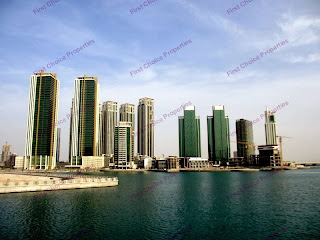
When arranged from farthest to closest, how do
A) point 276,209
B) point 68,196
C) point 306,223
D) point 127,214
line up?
1. point 68,196
2. point 276,209
3. point 127,214
4. point 306,223

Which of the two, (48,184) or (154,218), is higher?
(48,184)

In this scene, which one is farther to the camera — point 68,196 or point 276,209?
point 68,196

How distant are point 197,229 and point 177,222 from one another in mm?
4799

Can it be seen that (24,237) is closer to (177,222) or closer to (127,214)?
(127,214)

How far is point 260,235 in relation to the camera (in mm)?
35469

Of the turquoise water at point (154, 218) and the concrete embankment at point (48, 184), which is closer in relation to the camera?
the turquoise water at point (154, 218)

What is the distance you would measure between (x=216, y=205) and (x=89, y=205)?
1101 inches

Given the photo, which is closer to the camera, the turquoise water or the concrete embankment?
the turquoise water

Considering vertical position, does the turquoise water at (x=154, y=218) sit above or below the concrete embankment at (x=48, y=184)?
below

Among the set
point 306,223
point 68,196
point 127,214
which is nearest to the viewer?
point 306,223

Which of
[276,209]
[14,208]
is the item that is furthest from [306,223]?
[14,208]

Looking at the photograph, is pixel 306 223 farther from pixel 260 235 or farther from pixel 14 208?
pixel 14 208

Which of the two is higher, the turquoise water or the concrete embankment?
the concrete embankment

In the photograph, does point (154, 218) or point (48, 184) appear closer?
point (154, 218)
